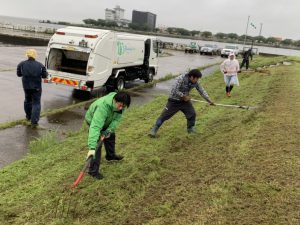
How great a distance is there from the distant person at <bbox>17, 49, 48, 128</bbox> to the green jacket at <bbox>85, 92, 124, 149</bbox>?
12.7 ft

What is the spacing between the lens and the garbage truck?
1235 centimetres

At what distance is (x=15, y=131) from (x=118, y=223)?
16.1 ft

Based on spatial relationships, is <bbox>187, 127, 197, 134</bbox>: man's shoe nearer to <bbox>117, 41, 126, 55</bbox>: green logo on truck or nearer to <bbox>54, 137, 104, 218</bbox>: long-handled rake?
<bbox>54, 137, 104, 218</bbox>: long-handled rake

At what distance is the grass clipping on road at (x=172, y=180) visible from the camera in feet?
14.3

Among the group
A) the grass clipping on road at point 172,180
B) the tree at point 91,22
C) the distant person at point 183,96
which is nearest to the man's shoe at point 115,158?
the grass clipping on road at point 172,180

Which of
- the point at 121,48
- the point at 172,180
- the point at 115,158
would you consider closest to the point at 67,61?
the point at 121,48

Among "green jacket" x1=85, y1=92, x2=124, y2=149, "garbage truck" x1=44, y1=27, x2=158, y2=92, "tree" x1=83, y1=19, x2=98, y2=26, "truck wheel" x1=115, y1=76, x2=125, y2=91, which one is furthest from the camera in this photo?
"tree" x1=83, y1=19, x2=98, y2=26

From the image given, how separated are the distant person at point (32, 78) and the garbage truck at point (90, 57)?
3.76m

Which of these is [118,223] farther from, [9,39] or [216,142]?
[9,39]

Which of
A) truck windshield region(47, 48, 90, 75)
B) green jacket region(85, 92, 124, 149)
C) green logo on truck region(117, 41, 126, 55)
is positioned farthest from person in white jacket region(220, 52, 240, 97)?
green jacket region(85, 92, 124, 149)

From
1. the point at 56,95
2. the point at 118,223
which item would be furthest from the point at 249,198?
the point at 56,95

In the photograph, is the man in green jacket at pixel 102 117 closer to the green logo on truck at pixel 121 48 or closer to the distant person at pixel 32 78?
the distant person at pixel 32 78

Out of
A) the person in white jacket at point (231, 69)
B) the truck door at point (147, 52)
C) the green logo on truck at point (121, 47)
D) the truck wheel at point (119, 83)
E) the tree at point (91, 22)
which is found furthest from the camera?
the tree at point (91, 22)

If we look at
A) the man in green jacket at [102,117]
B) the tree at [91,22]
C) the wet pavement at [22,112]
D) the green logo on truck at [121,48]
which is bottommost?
the wet pavement at [22,112]
